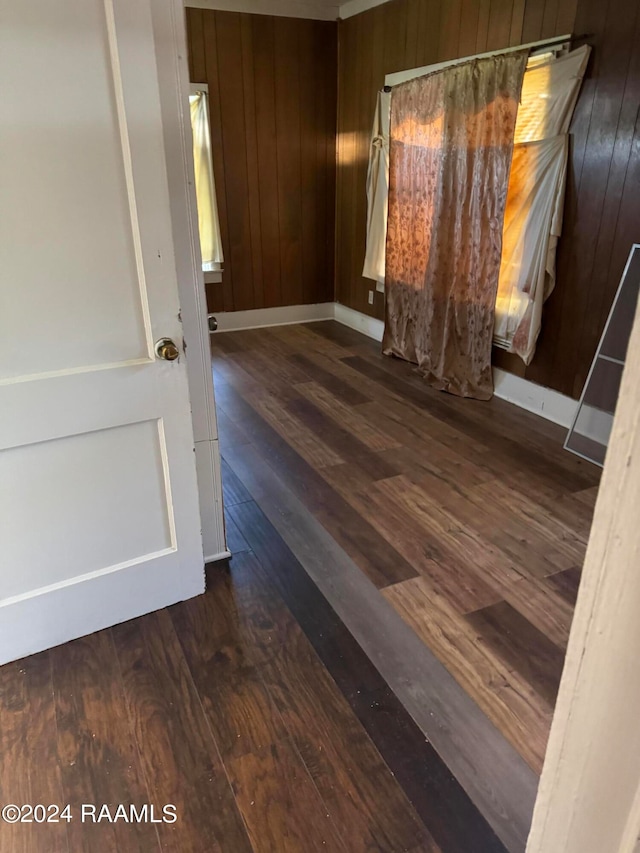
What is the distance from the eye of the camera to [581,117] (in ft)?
9.94

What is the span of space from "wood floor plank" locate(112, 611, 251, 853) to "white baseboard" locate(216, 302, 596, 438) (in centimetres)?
257

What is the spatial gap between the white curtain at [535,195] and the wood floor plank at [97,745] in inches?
111

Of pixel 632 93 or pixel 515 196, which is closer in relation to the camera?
pixel 632 93

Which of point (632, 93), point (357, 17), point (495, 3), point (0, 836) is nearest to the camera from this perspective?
point (0, 836)

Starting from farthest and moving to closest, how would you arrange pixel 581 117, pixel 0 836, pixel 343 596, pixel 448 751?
pixel 581 117
pixel 343 596
pixel 448 751
pixel 0 836

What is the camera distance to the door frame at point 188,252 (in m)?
1.64

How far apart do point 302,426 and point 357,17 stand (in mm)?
3548

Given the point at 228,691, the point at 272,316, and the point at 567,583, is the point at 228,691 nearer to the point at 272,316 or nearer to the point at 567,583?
the point at 567,583

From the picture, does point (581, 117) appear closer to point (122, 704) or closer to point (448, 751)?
point (448, 751)

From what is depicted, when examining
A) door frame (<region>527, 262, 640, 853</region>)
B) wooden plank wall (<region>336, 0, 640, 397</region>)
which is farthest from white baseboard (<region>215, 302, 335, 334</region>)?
door frame (<region>527, 262, 640, 853</region>)

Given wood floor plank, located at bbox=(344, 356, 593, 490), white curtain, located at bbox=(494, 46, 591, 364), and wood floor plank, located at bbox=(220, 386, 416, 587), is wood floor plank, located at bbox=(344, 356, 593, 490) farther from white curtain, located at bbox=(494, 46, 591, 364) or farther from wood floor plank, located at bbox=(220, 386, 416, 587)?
wood floor plank, located at bbox=(220, 386, 416, 587)

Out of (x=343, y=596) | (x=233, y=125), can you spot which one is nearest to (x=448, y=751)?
(x=343, y=596)

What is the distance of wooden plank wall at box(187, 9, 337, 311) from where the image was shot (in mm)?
4793

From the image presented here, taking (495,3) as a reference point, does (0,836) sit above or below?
below
